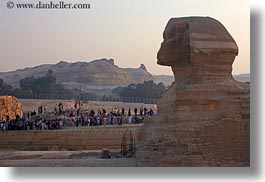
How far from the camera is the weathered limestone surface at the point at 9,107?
23.3 metres

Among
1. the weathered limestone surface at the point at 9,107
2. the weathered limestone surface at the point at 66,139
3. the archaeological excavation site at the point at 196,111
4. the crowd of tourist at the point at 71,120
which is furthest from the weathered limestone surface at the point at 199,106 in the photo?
the weathered limestone surface at the point at 9,107

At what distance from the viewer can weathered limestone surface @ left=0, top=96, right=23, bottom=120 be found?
23266 millimetres

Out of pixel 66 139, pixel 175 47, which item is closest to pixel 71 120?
pixel 66 139

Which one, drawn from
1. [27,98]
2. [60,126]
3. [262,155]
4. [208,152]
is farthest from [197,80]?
[27,98]

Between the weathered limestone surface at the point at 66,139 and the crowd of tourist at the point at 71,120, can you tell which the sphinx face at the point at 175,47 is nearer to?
the weathered limestone surface at the point at 66,139

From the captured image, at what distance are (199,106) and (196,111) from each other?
134 millimetres

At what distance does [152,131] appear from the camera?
12.2m

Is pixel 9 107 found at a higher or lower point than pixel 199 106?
lower

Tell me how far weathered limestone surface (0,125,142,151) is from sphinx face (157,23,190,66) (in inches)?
249

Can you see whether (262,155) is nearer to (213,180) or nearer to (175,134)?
(213,180)

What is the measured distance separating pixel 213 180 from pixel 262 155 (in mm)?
987

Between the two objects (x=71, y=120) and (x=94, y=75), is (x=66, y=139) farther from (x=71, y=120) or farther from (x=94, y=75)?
(x=94, y=75)

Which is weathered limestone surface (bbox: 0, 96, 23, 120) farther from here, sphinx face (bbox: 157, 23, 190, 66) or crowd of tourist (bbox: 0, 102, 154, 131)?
sphinx face (bbox: 157, 23, 190, 66)

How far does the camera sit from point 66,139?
20.0m
